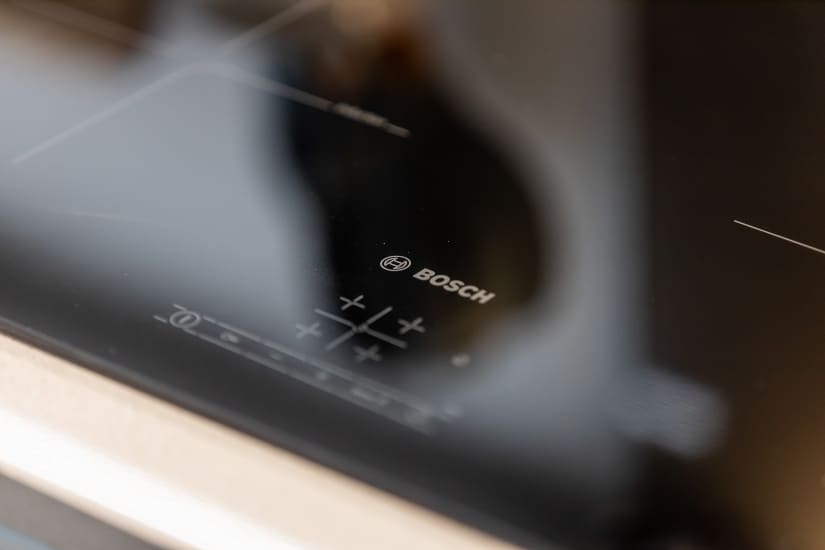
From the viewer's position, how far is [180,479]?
1.26 feet

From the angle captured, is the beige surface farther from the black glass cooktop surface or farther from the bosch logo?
the bosch logo

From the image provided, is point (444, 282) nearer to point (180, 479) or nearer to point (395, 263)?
point (395, 263)

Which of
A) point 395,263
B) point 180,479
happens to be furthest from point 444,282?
point 180,479

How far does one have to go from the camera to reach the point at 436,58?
70 centimetres

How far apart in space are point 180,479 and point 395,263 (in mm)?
159

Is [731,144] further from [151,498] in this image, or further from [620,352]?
[151,498]

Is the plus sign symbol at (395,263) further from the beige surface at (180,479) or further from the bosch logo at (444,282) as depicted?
the beige surface at (180,479)

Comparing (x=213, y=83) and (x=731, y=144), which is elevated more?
(x=213, y=83)

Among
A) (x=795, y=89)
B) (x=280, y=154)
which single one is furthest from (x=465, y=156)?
(x=795, y=89)

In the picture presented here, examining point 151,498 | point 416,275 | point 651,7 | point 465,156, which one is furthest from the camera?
point 651,7

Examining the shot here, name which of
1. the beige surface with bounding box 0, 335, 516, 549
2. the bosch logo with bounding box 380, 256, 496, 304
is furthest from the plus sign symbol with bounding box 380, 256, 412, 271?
the beige surface with bounding box 0, 335, 516, 549

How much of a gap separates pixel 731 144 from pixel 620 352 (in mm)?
218

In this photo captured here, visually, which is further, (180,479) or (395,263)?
(395,263)

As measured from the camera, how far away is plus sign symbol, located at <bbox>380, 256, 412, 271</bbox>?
1.63ft
